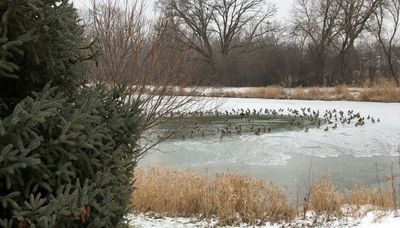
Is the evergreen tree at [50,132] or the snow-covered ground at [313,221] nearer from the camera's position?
the evergreen tree at [50,132]

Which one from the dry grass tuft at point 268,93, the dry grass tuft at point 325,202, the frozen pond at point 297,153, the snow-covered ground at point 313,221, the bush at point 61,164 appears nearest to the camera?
the bush at point 61,164

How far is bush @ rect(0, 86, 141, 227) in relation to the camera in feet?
5.79

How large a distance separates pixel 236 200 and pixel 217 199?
0.94ft

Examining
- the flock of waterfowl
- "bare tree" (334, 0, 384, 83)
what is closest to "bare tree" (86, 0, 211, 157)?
the flock of waterfowl

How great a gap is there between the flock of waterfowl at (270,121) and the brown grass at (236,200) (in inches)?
301

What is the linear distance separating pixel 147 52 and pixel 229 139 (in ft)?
28.7

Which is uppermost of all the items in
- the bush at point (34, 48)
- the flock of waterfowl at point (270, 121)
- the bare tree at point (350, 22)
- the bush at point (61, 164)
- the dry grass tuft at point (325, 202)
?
the bare tree at point (350, 22)

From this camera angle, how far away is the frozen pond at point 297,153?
36.0ft

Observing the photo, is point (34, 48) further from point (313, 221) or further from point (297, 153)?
point (297, 153)

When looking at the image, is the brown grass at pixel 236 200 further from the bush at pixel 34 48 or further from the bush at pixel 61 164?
the bush at pixel 34 48

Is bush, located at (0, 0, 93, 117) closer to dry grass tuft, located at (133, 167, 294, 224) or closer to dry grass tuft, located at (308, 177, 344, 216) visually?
dry grass tuft, located at (133, 167, 294, 224)

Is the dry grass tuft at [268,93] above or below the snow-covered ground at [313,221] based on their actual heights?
above

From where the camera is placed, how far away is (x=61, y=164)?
204 centimetres

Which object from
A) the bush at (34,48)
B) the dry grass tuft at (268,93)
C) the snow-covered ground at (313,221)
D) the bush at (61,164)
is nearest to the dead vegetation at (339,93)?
the dry grass tuft at (268,93)
